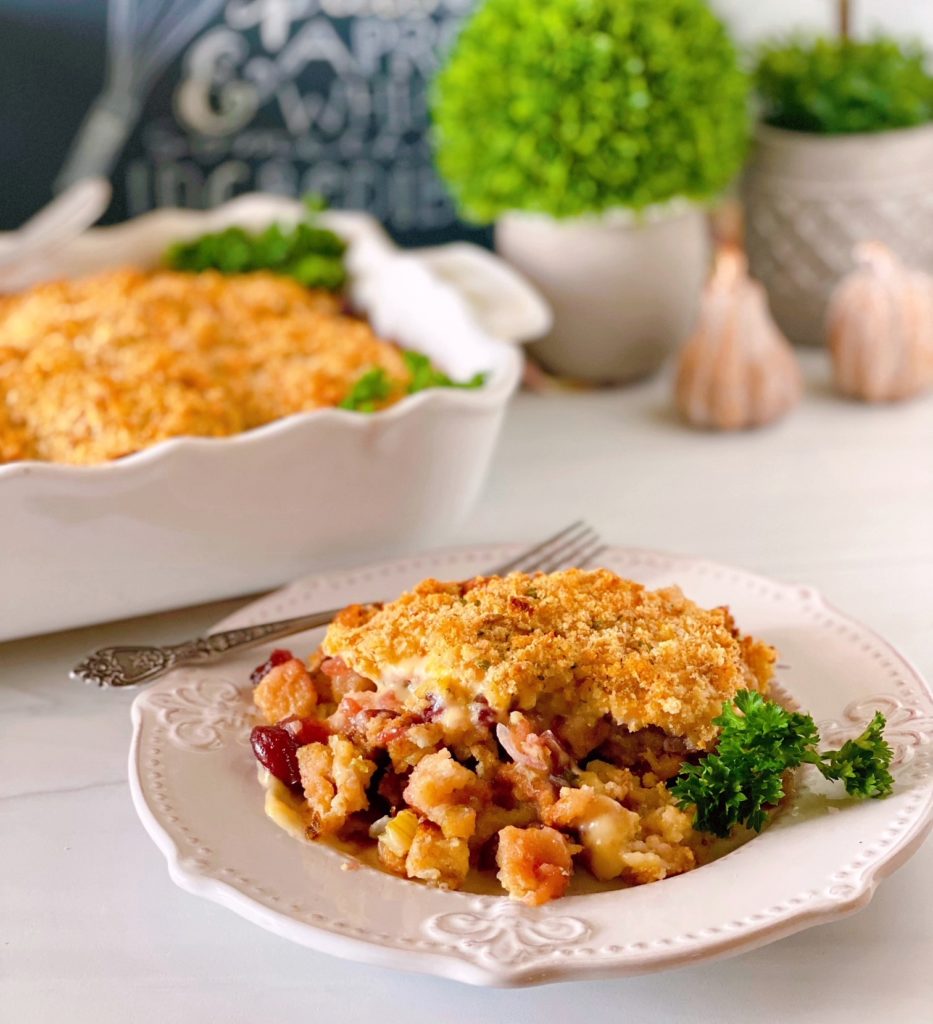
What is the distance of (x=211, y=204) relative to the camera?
2.29 m

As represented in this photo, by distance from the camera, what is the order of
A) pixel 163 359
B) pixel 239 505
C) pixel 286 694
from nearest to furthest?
pixel 286 694 < pixel 239 505 < pixel 163 359

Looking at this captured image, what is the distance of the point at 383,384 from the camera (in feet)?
5.18

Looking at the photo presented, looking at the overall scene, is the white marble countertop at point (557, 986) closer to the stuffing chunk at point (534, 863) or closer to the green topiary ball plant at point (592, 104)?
the stuffing chunk at point (534, 863)

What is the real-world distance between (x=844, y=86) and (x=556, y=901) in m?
1.58

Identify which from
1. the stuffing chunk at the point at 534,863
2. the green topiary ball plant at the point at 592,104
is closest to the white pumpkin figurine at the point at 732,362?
the green topiary ball plant at the point at 592,104

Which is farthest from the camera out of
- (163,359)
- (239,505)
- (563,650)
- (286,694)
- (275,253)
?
(275,253)

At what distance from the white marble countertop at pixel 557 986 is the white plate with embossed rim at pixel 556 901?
0.07 m

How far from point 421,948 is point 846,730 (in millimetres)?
416

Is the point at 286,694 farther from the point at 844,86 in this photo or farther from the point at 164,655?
the point at 844,86

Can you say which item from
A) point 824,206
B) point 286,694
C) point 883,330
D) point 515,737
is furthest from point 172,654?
point 824,206

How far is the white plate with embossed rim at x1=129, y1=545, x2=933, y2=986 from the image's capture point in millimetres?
894

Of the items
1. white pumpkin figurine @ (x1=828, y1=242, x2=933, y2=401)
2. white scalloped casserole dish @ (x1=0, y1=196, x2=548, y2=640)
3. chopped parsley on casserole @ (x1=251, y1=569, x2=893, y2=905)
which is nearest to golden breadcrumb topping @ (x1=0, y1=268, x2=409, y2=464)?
white scalloped casserole dish @ (x1=0, y1=196, x2=548, y2=640)

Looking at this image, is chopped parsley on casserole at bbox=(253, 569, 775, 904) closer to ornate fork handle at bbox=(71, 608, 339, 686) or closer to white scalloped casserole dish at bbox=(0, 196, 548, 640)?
ornate fork handle at bbox=(71, 608, 339, 686)

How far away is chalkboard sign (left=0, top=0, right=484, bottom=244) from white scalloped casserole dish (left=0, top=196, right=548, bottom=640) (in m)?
0.79
